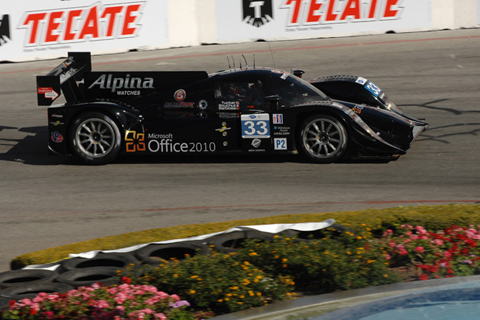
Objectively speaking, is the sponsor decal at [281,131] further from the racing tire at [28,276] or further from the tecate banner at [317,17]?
the tecate banner at [317,17]

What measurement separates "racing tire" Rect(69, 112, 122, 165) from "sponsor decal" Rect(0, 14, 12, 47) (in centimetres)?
866

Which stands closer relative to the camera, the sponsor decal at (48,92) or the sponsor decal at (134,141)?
the sponsor decal at (134,141)

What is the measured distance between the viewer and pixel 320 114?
10.4 m

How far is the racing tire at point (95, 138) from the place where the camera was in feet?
35.2

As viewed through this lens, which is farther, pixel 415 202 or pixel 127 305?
pixel 415 202

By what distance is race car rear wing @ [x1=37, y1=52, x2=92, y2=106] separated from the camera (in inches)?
433

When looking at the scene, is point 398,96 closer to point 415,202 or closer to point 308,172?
point 308,172

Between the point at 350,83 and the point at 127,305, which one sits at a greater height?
the point at 350,83

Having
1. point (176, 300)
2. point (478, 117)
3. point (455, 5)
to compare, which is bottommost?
point (176, 300)

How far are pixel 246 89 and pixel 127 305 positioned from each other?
556 cm

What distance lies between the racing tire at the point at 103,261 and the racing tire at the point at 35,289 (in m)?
0.45

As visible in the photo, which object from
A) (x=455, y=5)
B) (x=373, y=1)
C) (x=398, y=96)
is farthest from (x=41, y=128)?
(x=455, y=5)

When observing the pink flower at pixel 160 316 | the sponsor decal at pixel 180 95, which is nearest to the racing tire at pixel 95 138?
the sponsor decal at pixel 180 95

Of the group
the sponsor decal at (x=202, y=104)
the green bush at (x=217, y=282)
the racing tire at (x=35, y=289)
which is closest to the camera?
the green bush at (x=217, y=282)
